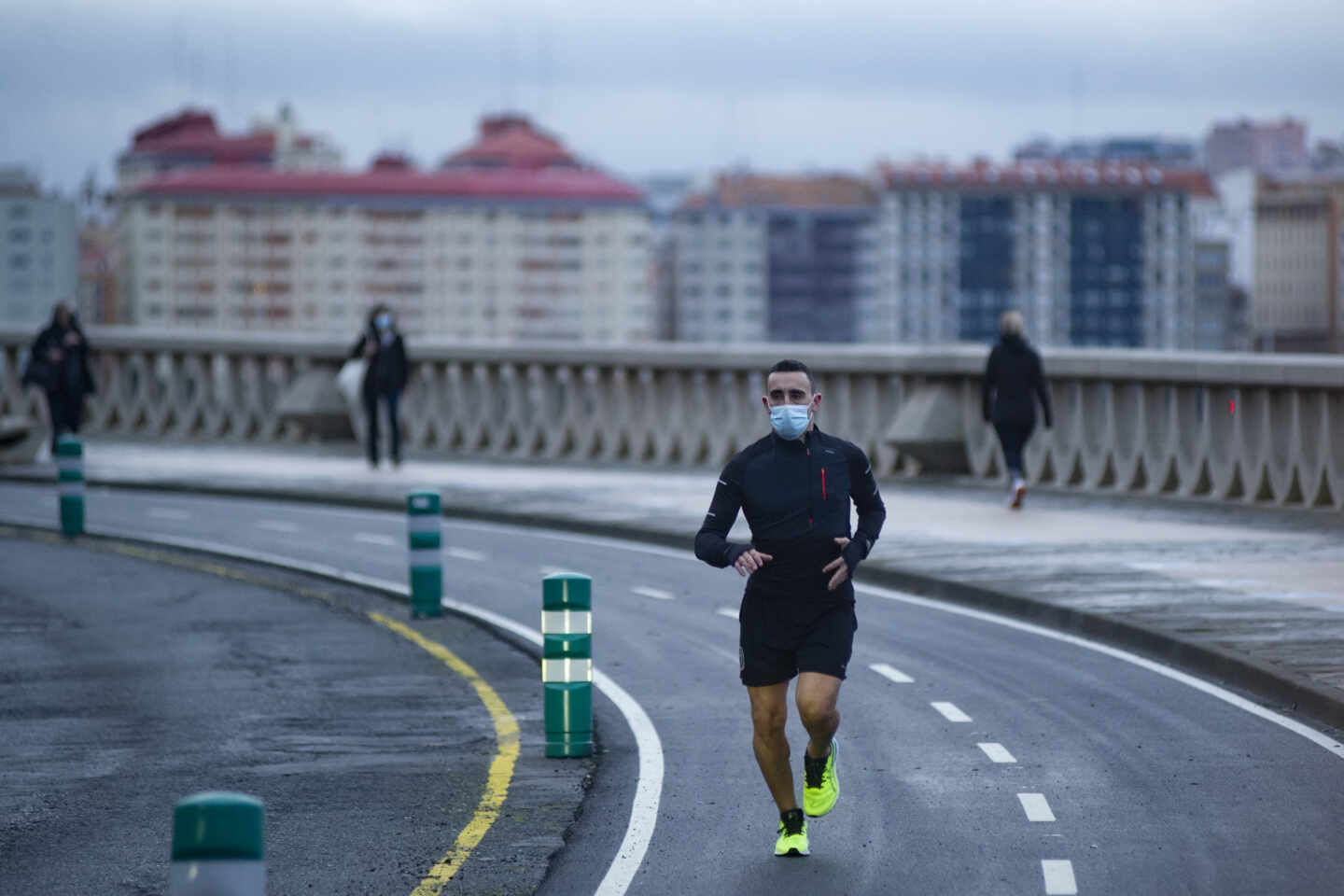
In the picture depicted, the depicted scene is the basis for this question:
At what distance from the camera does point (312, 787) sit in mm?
10148

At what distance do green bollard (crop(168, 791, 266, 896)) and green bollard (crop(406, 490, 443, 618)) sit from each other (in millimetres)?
9595

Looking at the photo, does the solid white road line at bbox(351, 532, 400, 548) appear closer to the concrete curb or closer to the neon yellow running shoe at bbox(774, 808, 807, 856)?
the concrete curb

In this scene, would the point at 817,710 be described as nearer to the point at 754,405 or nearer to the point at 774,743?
the point at 774,743

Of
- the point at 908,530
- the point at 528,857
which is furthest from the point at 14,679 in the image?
the point at 908,530

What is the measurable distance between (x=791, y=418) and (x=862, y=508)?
2.10ft

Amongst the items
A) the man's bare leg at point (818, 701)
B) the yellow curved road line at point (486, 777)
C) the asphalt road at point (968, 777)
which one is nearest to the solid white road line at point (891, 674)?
the asphalt road at point (968, 777)

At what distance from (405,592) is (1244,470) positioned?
873 centimetres

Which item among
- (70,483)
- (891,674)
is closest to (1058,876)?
(891,674)

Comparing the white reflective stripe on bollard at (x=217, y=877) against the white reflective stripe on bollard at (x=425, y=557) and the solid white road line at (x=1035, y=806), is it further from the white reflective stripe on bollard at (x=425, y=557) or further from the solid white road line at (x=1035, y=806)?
the white reflective stripe on bollard at (x=425, y=557)

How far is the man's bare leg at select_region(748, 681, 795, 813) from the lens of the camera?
8.57 meters

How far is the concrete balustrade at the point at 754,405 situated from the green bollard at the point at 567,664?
9101 mm

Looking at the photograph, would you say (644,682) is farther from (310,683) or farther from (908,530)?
(908,530)

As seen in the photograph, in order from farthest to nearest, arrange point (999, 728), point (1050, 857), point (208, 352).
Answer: point (208, 352), point (999, 728), point (1050, 857)

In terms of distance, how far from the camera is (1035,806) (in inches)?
375
